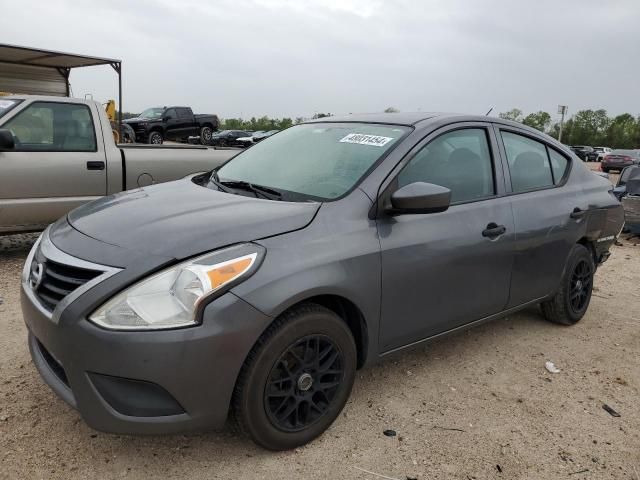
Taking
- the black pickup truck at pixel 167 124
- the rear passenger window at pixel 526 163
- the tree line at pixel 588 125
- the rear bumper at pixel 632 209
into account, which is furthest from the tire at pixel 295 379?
the tree line at pixel 588 125

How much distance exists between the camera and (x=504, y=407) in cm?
305

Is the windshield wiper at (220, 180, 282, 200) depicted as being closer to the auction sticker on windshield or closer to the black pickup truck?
the auction sticker on windshield

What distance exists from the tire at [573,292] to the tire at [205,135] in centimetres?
2375

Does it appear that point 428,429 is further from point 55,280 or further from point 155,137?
point 155,137

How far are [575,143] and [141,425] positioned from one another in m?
84.4

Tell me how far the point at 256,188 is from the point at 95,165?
3.38m

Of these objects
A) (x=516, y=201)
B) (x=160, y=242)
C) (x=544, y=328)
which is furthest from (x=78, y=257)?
(x=544, y=328)

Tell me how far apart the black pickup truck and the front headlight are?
22886 mm

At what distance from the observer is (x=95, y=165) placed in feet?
18.7

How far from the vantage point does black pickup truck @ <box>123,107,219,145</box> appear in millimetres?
23516

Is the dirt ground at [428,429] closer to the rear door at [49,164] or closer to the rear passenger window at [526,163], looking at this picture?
the rear passenger window at [526,163]

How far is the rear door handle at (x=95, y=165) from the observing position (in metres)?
5.65

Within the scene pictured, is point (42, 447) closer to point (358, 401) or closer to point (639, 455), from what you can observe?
point (358, 401)

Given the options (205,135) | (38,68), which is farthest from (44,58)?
(205,135)
